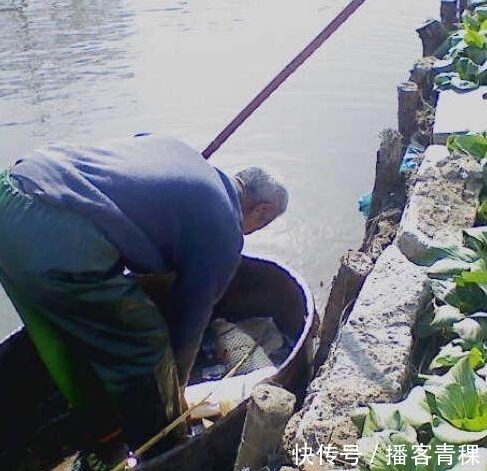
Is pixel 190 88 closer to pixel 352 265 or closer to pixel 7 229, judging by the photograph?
pixel 352 265

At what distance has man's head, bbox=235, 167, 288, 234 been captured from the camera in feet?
12.2

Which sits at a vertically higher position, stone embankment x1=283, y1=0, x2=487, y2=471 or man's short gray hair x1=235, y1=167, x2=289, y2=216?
man's short gray hair x1=235, y1=167, x2=289, y2=216

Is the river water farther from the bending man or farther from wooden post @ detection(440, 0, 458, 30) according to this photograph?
the bending man

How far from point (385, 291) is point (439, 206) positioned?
843 millimetres

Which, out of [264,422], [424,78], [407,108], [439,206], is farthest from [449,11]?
[264,422]

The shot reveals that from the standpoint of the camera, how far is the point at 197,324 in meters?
3.42

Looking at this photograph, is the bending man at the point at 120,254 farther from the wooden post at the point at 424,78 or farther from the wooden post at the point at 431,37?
the wooden post at the point at 431,37

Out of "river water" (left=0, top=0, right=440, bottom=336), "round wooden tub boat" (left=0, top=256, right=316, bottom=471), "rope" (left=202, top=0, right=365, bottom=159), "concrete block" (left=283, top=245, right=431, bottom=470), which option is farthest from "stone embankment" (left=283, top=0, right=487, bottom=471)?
"river water" (left=0, top=0, right=440, bottom=336)

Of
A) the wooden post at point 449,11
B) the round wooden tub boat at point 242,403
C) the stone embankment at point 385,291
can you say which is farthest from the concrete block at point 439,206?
the wooden post at point 449,11

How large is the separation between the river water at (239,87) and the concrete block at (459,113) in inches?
59.2

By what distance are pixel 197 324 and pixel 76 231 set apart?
2.18 ft

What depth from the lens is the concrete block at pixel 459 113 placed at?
18.5 feet

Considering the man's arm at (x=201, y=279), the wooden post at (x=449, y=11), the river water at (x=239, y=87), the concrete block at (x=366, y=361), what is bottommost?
the river water at (x=239, y=87)

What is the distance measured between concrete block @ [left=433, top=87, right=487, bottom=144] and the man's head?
7.33ft
